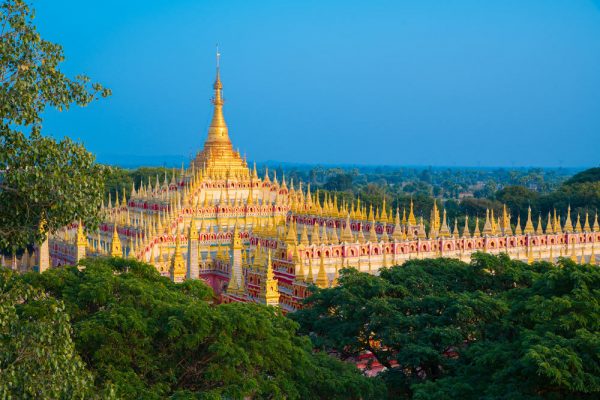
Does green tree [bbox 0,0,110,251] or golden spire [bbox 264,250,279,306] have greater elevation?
green tree [bbox 0,0,110,251]

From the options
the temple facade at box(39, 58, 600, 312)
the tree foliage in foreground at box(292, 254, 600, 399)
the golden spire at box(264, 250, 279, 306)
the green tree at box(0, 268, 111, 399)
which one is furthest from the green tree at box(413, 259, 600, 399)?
the temple facade at box(39, 58, 600, 312)

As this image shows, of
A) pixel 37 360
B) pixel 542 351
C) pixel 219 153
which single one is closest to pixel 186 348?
pixel 37 360

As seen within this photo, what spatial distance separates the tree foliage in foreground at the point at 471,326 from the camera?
1888cm

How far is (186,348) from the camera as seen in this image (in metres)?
19.6

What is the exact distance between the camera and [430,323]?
79.3 ft

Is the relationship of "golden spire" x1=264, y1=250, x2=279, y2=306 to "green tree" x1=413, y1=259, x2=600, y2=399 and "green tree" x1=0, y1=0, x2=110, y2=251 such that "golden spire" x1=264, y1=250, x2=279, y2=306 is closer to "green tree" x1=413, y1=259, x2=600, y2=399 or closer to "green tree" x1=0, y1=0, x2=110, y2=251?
"green tree" x1=413, y1=259, x2=600, y2=399

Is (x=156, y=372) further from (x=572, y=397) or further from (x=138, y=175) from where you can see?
(x=138, y=175)

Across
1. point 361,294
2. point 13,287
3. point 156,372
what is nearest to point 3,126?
point 13,287

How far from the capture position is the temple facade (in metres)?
33.8

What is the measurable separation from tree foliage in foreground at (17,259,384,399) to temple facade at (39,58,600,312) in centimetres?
828

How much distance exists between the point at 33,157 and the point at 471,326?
42.2ft

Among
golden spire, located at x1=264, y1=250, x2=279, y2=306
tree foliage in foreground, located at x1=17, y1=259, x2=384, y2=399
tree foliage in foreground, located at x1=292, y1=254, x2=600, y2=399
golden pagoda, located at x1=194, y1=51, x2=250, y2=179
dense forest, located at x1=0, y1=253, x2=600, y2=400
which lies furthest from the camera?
golden pagoda, located at x1=194, y1=51, x2=250, y2=179

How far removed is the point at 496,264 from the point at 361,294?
5.37 m

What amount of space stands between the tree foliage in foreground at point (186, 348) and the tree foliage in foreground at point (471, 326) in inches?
91.3
